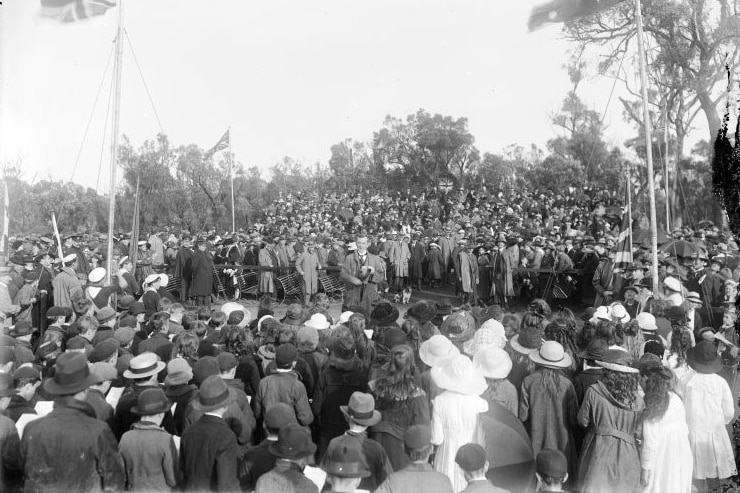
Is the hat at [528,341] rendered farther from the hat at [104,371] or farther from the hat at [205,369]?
the hat at [104,371]

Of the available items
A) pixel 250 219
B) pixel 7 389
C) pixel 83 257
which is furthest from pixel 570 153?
pixel 7 389

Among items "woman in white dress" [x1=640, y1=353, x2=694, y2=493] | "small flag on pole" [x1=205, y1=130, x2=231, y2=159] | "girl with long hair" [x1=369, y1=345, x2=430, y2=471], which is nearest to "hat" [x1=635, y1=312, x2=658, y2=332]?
"woman in white dress" [x1=640, y1=353, x2=694, y2=493]

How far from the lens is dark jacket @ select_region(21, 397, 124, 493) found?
144 inches

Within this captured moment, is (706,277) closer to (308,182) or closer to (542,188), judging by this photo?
(542,188)

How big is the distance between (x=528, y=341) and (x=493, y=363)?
2.40 feet

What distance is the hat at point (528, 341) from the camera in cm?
554

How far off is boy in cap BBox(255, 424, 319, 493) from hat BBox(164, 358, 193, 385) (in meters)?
1.70

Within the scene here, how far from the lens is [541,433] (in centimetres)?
488

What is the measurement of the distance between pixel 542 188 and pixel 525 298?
1862 centimetres

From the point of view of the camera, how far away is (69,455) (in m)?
3.67

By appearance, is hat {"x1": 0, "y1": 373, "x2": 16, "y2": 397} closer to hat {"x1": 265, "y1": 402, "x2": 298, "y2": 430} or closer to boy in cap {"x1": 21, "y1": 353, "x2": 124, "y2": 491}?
boy in cap {"x1": 21, "y1": 353, "x2": 124, "y2": 491}

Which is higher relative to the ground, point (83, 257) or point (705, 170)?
point (705, 170)

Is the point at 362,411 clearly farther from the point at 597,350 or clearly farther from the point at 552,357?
the point at 597,350

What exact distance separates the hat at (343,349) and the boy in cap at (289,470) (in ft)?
5.49
